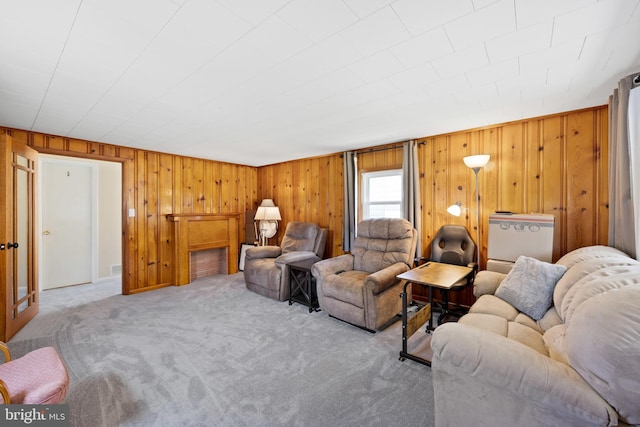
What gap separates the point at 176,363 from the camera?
2.21 metres

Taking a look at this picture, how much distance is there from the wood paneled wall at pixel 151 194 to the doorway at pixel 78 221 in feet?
3.91

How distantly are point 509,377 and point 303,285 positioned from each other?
2686mm

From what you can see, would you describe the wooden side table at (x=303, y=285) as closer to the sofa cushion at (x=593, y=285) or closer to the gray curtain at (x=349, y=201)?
the gray curtain at (x=349, y=201)

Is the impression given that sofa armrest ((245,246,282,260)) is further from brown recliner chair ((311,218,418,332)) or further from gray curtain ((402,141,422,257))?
gray curtain ((402,141,422,257))

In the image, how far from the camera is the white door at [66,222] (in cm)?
442

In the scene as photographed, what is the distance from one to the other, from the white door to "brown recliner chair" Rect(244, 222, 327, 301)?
124 inches

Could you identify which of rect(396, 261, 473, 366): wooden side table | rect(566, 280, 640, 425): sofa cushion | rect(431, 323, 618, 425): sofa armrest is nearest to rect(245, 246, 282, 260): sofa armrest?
rect(396, 261, 473, 366): wooden side table

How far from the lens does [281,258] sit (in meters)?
3.80

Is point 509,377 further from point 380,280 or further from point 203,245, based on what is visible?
point 203,245

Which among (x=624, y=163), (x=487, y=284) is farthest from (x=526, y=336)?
(x=624, y=163)

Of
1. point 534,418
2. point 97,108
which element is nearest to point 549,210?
Answer: point 534,418

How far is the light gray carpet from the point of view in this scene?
65.4 inches

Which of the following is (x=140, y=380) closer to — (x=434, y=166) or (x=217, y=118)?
(x=217, y=118)

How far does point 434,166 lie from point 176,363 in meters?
3.63
